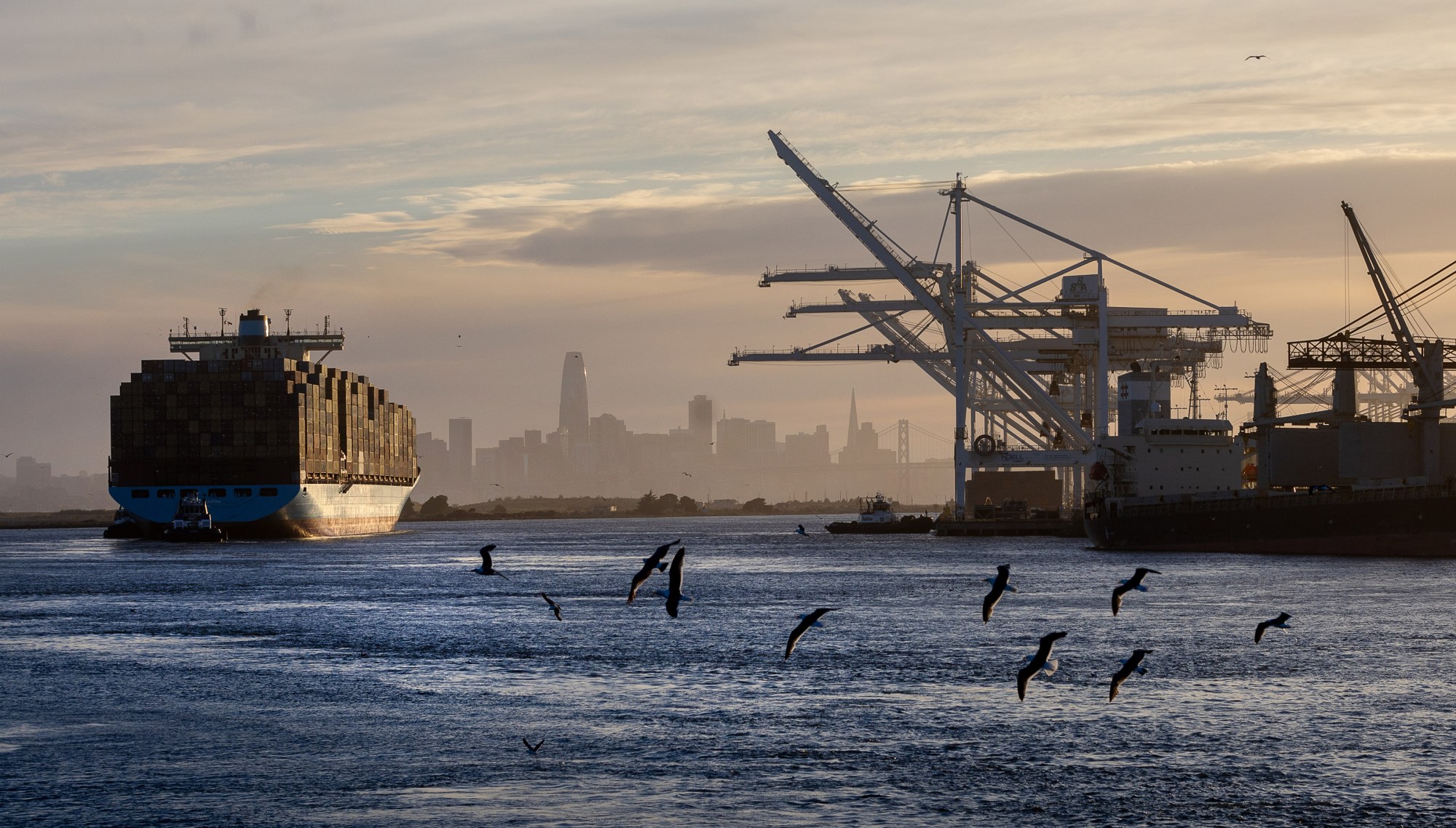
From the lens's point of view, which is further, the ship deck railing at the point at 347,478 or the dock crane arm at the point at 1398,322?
the ship deck railing at the point at 347,478

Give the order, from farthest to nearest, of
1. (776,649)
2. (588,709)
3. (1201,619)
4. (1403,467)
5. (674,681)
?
1. (1403,467)
2. (1201,619)
3. (776,649)
4. (674,681)
5. (588,709)

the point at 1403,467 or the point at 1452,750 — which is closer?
the point at 1452,750

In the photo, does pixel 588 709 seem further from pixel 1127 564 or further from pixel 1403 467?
pixel 1403 467

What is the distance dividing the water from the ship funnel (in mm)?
127296

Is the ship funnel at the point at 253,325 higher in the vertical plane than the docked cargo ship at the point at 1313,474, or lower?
higher

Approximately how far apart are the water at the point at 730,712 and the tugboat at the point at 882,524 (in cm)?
8882

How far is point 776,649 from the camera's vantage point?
4150 cm

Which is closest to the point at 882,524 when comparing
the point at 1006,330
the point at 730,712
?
the point at 1006,330

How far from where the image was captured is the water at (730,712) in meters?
23.4

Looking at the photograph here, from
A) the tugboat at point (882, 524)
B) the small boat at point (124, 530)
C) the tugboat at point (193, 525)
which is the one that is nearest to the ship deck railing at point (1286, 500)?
the tugboat at point (882, 524)

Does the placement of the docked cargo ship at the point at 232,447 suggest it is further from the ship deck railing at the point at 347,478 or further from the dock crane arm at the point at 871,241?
the dock crane arm at the point at 871,241

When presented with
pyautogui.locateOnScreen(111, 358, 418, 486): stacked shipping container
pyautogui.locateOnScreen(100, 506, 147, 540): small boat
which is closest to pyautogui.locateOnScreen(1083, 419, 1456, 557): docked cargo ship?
pyautogui.locateOnScreen(111, 358, 418, 486): stacked shipping container

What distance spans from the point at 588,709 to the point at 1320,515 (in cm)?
6677

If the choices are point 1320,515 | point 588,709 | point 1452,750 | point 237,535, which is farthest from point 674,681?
point 237,535
